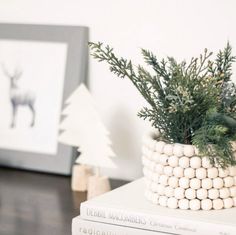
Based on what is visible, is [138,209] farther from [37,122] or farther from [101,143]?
[37,122]

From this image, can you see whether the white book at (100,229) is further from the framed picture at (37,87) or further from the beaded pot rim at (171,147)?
the framed picture at (37,87)

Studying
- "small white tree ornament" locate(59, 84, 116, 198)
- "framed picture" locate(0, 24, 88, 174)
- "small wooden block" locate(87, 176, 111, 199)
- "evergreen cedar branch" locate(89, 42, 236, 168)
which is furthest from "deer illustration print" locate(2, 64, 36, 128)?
"evergreen cedar branch" locate(89, 42, 236, 168)

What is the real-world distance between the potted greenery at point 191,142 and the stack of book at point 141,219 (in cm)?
2

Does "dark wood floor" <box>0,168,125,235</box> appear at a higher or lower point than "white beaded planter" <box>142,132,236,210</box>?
lower

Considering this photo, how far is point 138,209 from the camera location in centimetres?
83

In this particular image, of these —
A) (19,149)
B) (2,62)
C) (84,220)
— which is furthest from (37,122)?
(84,220)

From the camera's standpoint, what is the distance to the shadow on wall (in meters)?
1.24

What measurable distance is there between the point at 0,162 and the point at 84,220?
565 millimetres

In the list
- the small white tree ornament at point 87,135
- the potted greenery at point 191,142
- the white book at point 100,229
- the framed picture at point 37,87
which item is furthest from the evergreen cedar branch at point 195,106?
the framed picture at point 37,87

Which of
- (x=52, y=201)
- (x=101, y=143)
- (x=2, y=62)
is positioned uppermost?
(x=2, y=62)

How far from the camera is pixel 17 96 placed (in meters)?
1.33

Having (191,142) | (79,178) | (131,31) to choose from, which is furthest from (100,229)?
(131,31)

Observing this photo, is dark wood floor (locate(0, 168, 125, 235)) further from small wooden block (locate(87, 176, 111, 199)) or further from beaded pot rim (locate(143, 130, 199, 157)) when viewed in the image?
beaded pot rim (locate(143, 130, 199, 157))

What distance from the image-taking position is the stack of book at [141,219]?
2.55 feet
